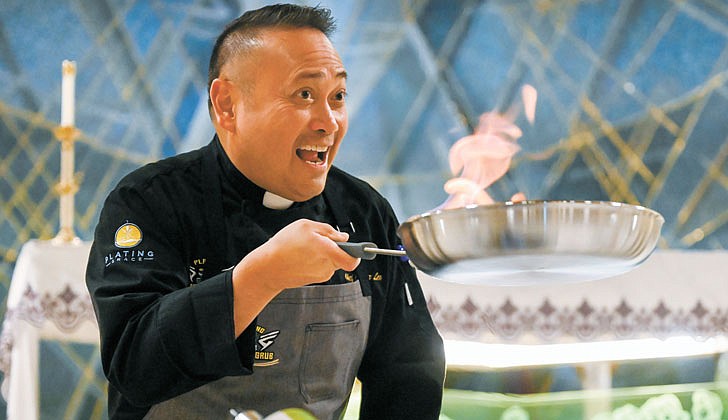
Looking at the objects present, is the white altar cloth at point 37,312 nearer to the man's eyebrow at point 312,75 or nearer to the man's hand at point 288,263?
the man's eyebrow at point 312,75

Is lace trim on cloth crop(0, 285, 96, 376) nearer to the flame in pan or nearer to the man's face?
the man's face

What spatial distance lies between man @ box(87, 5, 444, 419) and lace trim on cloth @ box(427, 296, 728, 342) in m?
1.02

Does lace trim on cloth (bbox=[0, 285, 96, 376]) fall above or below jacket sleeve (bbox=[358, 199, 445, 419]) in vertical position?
above

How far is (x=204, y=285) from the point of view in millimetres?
1166

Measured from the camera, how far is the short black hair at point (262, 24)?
4.68 ft

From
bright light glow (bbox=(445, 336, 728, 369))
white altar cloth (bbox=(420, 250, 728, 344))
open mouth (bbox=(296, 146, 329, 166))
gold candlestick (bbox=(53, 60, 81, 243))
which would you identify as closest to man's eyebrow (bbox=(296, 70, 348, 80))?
open mouth (bbox=(296, 146, 329, 166))

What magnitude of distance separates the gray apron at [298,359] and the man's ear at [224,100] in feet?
0.39

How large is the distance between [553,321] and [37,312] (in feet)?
4.90

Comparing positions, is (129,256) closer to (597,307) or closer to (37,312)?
(37,312)

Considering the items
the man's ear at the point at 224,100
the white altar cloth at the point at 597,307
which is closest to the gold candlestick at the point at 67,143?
the white altar cloth at the point at 597,307

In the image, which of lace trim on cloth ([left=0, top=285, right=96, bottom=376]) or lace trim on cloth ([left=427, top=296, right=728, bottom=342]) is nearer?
lace trim on cloth ([left=0, top=285, right=96, bottom=376])

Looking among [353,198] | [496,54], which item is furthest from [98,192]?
[353,198]

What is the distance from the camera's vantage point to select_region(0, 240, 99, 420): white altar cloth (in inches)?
96.5

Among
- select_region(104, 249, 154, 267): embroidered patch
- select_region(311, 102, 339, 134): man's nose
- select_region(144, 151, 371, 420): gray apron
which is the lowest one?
select_region(144, 151, 371, 420): gray apron
